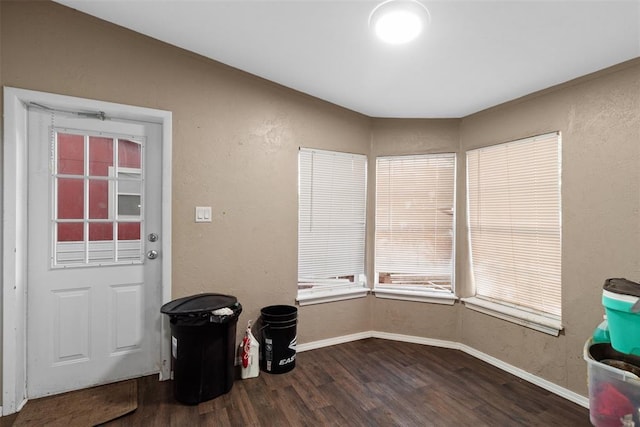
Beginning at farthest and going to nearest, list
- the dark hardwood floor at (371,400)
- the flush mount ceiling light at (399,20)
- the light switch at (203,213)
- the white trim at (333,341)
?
Result: the white trim at (333,341), the light switch at (203,213), the dark hardwood floor at (371,400), the flush mount ceiling light at (399,20)

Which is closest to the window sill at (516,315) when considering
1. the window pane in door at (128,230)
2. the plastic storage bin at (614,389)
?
the plastic storage bin at (614,389)

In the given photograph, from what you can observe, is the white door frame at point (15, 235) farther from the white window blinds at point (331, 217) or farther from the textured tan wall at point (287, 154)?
the white window blinds at point (331, 217)

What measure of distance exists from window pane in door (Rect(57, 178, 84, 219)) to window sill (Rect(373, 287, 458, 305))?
282cm

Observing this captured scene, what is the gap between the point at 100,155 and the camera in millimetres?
2311

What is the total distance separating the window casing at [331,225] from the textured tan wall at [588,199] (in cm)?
157

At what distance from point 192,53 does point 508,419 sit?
3.63m

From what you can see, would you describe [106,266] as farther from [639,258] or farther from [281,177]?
[639,258]

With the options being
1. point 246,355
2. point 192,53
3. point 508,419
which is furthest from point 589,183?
point 192,53

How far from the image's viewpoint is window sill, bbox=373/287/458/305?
3.18 metres

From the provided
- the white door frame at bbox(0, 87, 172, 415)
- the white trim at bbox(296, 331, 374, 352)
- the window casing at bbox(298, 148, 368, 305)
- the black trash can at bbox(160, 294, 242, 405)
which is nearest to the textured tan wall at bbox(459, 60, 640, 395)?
the white trim at bbox(296, 331, 374, 352)

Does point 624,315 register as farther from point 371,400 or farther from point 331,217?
point 331,217

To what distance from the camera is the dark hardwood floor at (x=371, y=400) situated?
2.01m

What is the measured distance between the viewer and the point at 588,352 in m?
1.72

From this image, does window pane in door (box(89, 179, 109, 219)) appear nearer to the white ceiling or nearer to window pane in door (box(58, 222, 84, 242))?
window pane in door (box(58, 222, 84, 242))
